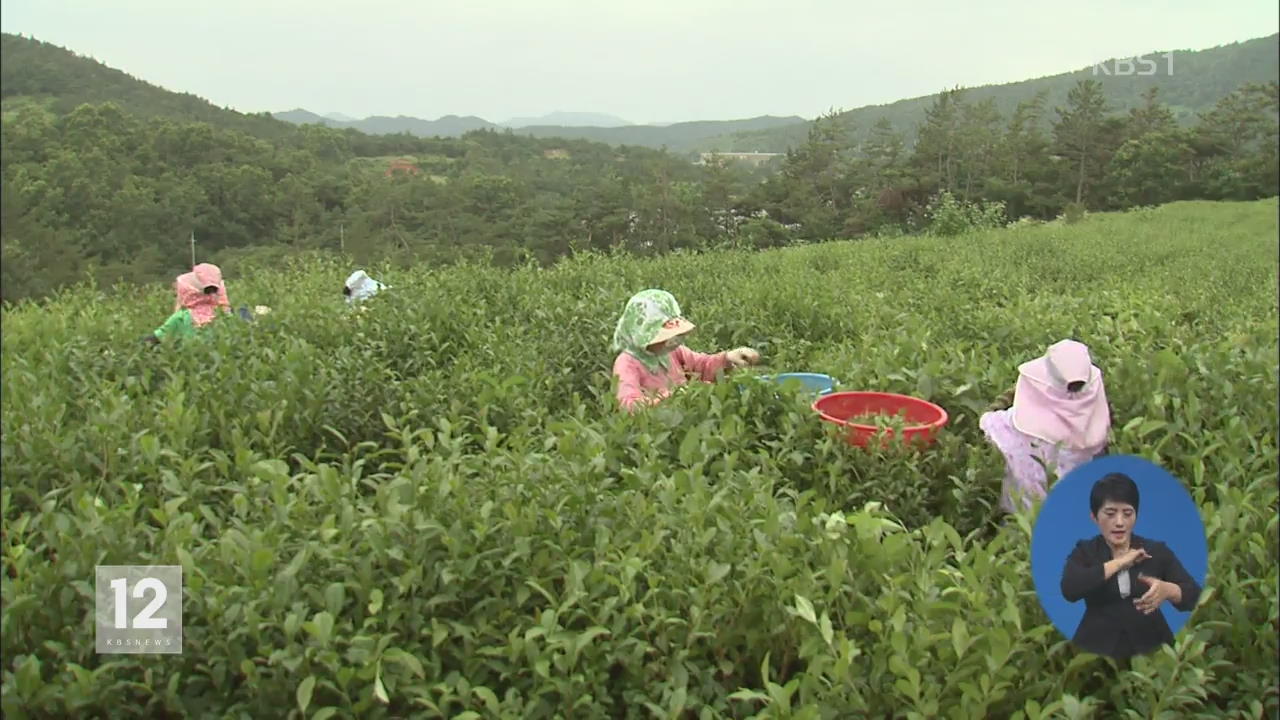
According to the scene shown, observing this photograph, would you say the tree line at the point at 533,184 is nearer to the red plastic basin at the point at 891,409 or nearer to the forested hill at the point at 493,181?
the forested hill at the point at 493,181

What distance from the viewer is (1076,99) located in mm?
34938

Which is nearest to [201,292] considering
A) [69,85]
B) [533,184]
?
[69,85]

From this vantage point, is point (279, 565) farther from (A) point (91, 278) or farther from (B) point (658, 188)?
Result: (B) point (658, 188)

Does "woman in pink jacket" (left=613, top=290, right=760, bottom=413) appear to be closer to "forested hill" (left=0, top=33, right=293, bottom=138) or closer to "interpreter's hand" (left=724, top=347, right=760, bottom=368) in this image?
"interpreter's hand" (left=724, top=347, right=760, bottom=368)

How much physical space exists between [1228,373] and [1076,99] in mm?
35897

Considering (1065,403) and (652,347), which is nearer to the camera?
(1065,403)

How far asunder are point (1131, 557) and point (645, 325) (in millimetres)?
2970

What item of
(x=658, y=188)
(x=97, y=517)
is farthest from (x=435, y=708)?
(x=658, y=188)

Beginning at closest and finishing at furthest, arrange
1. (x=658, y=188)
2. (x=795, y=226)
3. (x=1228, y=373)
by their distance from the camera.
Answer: (x=1228, y=373) → (x=658, y=188) → (x=795, y=226)

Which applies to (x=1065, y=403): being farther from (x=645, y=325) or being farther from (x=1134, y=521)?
(x=1134, y=521)

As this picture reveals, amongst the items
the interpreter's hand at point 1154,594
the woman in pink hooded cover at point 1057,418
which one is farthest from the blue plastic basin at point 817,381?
the interpreter's hand at point 1154,594

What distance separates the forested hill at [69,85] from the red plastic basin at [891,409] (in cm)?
245

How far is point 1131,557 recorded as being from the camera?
3.86 ft

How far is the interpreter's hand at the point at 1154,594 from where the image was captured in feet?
3.94
